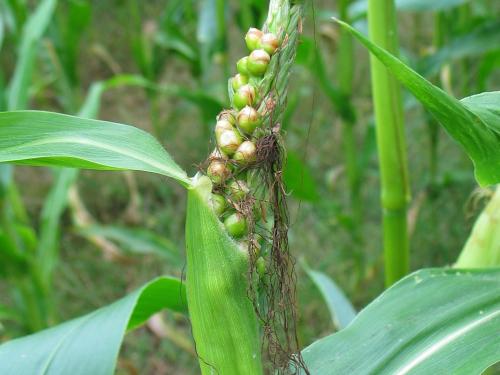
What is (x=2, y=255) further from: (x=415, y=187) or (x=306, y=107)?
(x=306, y=107)

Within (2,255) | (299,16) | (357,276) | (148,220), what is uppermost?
(299,16)

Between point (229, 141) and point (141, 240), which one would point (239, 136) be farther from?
point (141, 240)

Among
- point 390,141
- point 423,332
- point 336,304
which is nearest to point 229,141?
point 423,332

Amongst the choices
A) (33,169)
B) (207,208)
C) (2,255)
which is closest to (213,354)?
(207,208)

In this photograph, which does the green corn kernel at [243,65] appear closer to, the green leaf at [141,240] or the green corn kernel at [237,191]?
the green corn kernel at [237,191]

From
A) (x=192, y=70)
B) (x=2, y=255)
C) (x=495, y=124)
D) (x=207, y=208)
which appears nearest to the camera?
(x=207, y=208)

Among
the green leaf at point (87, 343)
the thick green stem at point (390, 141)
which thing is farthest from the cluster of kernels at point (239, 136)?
the thick green stem at point (390, 141)
